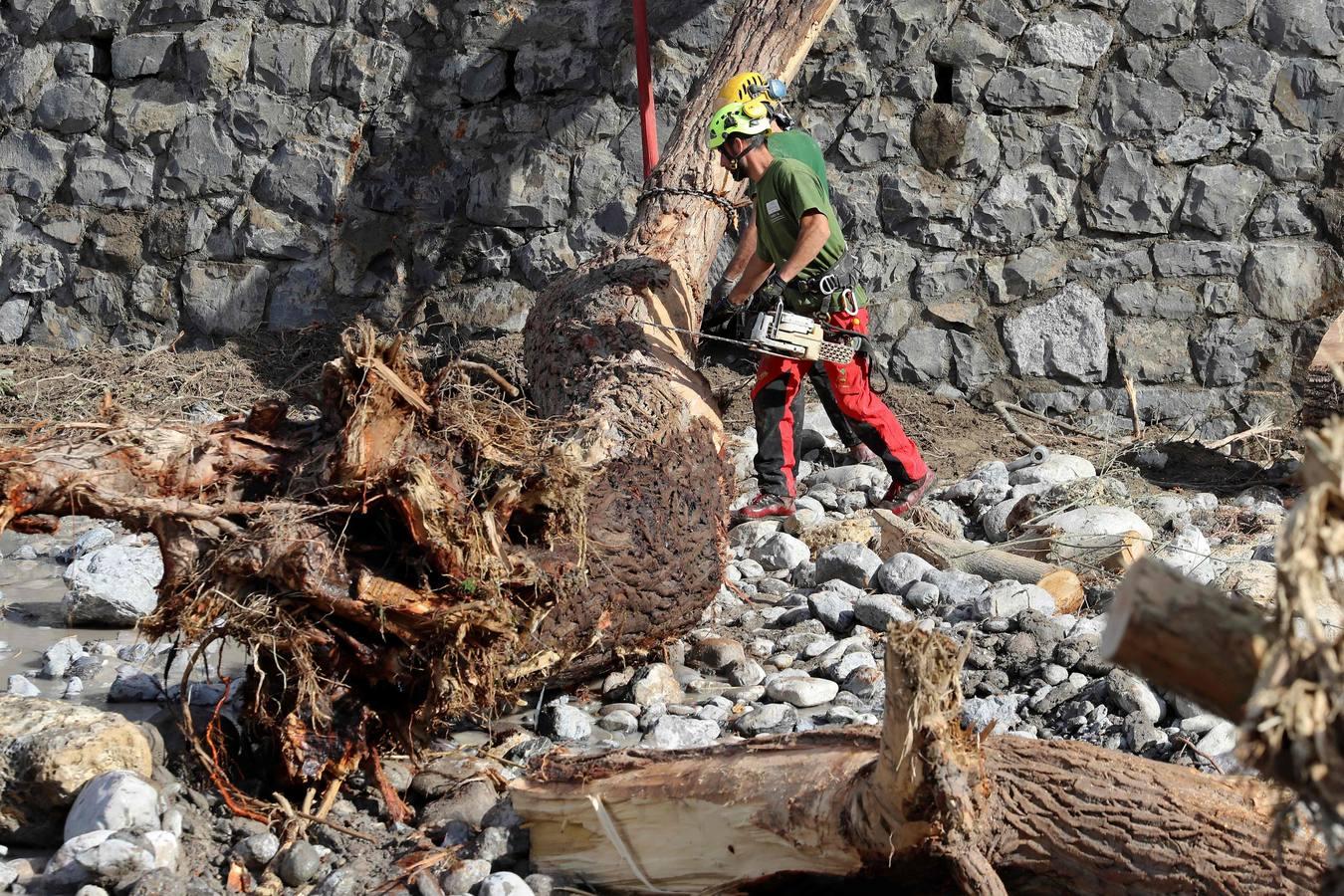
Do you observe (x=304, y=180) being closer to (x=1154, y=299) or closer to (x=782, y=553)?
(x=782, y=553)

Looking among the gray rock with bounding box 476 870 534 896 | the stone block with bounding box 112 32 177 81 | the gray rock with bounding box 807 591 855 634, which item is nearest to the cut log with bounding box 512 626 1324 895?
the gray rock with bounding box 476 870 534 896

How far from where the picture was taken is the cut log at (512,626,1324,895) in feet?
6.61

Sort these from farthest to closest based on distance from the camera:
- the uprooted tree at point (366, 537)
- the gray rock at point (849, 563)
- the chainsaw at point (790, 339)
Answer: the chainsaw at point (790, 339) → the gray rock at point (849, 563) → the uprooted tree at point (366, 537)

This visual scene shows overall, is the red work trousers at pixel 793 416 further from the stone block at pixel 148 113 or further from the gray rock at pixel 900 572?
the stone block at pixel 148 113

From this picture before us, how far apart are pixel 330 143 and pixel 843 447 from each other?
3.05m

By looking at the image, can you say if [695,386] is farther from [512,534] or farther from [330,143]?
[330,143]

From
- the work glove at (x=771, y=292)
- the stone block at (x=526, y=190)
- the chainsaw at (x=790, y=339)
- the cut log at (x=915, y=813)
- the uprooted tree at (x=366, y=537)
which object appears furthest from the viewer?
the stone block at (x=526, y=190)

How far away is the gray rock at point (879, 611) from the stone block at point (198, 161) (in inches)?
173

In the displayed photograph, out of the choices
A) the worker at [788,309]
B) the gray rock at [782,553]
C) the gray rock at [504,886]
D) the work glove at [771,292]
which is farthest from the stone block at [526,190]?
the gray rock at [504,886]

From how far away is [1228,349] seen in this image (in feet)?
20.4

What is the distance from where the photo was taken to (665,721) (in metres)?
3.18

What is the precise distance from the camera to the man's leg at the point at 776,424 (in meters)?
5.22

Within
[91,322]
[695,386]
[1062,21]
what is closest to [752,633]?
[695,386]

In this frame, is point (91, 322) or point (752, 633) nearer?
point (752, 633)
